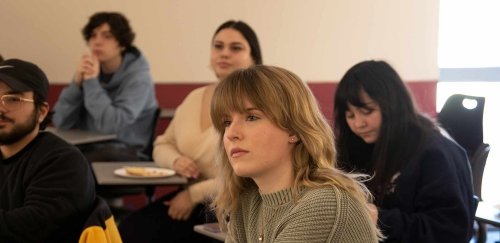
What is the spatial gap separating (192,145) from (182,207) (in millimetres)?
337

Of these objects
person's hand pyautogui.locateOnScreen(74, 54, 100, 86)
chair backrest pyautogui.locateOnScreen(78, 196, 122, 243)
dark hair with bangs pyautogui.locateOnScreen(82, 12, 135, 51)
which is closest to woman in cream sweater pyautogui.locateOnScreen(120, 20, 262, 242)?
person's hand pyautogui.locateOnScreen(74, 54, 100, 86)

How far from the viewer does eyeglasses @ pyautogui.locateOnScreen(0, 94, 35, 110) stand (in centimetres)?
229

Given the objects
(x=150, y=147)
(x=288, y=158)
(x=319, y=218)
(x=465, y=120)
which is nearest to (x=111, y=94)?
(x=150, y=147)

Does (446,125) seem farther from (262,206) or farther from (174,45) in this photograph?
(174,45)

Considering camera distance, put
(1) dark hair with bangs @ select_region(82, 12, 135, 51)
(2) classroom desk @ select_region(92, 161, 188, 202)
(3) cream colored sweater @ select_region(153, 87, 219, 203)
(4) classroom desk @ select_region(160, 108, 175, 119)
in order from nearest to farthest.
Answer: (2) classroom desk @ select_region(92, 161, 188, 202)
(3) cream colored sweater @ select_region(153, 87, 219, 203)
(1) dark hair with bangs @ select_region(82, 12, 135, 51)
(4) classroom desk @ select_region(160, 108, 175, 119)

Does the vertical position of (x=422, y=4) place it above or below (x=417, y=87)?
above

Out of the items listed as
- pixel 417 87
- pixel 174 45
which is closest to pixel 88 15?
pixel 174 45

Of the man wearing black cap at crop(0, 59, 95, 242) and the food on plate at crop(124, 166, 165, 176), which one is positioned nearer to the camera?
the man wearing black cap at crop(0, 59, 95, 242)

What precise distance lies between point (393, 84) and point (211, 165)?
1.18 meters

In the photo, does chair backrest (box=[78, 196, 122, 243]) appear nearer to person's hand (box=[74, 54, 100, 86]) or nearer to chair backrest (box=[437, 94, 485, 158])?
chair backrest (box=[437, 94, 485, 158])

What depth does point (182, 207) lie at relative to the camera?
11.2 feet

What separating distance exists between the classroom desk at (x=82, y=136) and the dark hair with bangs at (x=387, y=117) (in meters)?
1.92

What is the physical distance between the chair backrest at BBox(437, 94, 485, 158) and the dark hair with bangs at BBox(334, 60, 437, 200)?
0.85m

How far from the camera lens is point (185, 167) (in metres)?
3.50
